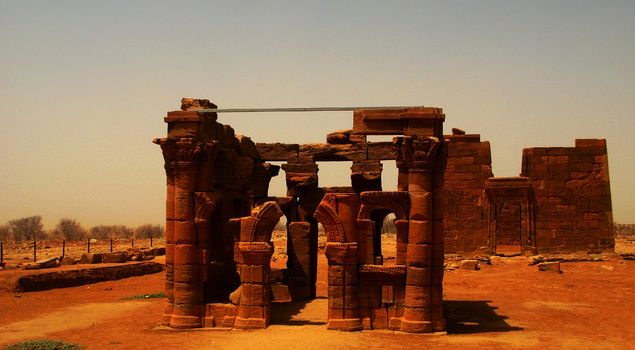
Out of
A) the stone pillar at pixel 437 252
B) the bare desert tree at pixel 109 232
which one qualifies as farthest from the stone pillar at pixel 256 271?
the bare desert tree at pixel 109 232

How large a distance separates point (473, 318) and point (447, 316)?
0.67 metres

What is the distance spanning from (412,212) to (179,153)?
216 inches

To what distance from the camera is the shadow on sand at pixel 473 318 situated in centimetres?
1570

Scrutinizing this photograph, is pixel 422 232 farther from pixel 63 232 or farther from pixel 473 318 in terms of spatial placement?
pixel 63 232

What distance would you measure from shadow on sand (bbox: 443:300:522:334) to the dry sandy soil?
3 centimetres

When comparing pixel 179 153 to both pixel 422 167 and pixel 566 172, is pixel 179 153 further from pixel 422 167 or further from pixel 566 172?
pixel 566 172

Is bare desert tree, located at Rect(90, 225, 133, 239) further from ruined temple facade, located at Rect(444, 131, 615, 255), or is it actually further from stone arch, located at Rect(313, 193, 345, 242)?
stone arch, located at Rect(313, 193, 345, 242)

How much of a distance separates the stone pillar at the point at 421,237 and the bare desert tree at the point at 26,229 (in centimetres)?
4957

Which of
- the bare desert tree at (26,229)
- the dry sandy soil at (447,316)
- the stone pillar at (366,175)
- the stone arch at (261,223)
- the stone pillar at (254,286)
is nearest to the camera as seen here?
the dry sandy soil at (447,316)

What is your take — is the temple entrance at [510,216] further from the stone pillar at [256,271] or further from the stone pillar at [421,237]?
the stone pillar at [256,271]

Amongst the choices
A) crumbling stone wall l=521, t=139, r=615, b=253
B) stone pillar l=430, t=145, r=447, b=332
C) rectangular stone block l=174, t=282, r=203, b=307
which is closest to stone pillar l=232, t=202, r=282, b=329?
rectangular stone block l=174, t=282, r=203, b=307

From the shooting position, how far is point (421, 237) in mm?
14703

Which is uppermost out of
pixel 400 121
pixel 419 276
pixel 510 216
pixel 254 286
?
pixel 400 121

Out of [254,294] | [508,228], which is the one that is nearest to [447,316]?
[254,294]
